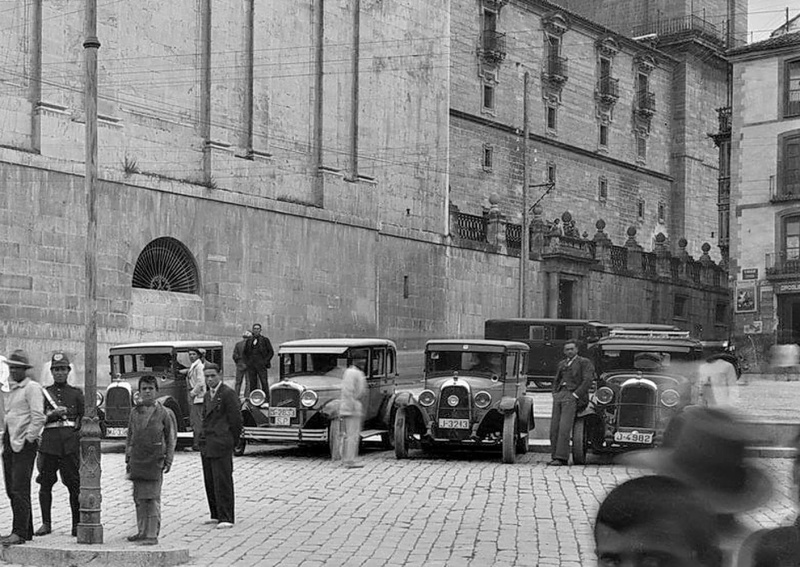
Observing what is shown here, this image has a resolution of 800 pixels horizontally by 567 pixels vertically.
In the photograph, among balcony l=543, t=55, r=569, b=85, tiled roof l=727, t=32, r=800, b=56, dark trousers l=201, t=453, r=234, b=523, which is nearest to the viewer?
dark trousers l=201, t=453, r=234, b=523

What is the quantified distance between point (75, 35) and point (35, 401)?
1980cm

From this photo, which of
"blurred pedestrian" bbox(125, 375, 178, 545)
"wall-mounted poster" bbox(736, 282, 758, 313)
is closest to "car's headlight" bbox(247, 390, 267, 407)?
"blurred pedestrian" bbox(125, 375, 178, 545)

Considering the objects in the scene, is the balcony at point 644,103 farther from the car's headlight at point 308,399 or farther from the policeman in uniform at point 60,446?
the policeman in uniform at point 60,446

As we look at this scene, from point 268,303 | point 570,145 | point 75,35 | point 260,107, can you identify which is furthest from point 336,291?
point 570,145

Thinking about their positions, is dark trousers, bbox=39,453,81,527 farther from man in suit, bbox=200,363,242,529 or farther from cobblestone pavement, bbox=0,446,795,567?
man in suit, bbox=200,363,242,529

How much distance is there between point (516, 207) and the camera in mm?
52031

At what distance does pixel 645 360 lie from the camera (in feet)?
63.6

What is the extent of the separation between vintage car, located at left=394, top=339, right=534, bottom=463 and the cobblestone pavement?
0.37 metres

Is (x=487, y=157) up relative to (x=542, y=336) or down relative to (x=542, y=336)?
up

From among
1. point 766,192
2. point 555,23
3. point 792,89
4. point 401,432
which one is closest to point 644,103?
point 555,23

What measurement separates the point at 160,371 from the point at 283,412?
292cm

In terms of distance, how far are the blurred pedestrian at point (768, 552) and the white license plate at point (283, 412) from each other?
52.5ft

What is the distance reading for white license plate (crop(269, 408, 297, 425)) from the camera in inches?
744

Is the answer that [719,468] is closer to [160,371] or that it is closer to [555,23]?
[160,371]
